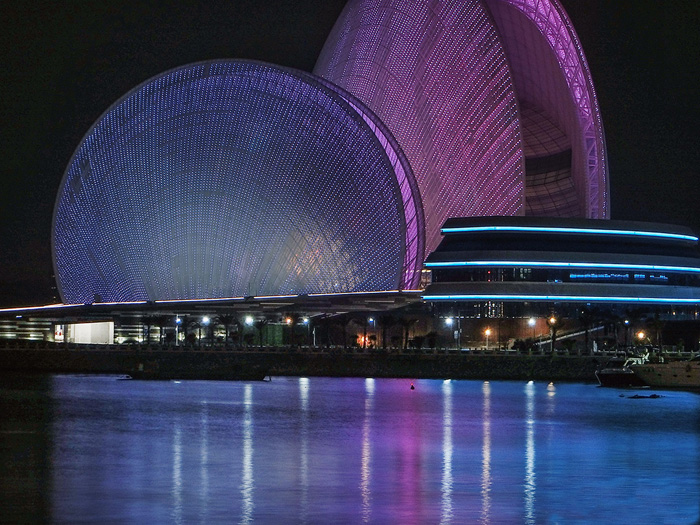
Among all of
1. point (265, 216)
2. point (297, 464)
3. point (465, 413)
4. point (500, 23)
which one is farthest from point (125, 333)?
point (297, 464)

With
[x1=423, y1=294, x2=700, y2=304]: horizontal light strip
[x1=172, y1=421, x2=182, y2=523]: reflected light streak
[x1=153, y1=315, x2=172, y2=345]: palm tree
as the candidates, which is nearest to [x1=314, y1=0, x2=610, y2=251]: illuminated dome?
[x1=423, y1=294, x2=700, y2=304]: horizontal light strip

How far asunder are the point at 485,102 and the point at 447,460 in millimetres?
53318

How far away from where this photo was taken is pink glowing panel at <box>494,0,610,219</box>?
88.1 m

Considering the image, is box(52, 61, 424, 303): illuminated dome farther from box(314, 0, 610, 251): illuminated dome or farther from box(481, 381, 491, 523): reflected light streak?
box(481, 381, 491, 523): reflected light streak

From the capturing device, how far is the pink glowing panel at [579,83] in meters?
88.1

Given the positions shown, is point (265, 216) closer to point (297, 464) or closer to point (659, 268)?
point (659, 268)

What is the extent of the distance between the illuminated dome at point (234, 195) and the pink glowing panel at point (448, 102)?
4985mm

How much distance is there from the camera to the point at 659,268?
321ft

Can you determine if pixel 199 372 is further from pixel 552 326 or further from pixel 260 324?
pixel 552 326

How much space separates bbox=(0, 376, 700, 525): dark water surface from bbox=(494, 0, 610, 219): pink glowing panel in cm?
2634

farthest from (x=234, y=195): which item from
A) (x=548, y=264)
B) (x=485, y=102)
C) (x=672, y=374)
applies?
(x=672, y=374)

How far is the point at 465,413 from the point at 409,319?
126 feet

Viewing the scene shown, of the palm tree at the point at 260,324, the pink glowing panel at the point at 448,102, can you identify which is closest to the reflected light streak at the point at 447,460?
the pink glowing panel at the point at 448,102

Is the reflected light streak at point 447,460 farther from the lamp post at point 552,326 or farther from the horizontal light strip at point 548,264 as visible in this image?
the horizontal light strip at point 548,264
